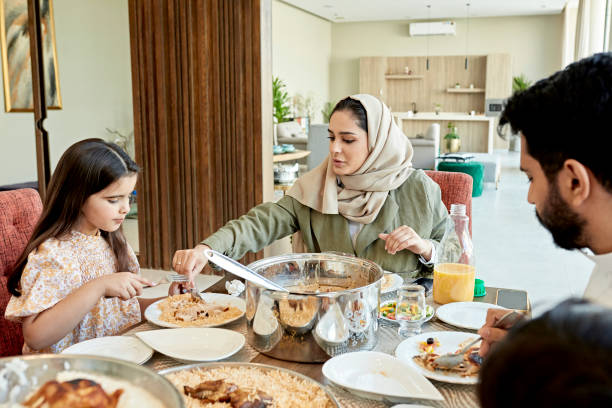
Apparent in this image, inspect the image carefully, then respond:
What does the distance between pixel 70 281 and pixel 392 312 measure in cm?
83

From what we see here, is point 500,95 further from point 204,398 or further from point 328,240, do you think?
point 204,398

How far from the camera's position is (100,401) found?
0.59m

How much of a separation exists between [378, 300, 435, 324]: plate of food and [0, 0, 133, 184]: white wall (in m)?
3.05

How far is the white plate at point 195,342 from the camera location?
A: 1129mm

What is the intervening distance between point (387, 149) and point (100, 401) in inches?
63.0

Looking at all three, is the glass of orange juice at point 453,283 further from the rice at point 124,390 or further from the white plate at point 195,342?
the rice at point 124,390

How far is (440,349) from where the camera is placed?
1.19m

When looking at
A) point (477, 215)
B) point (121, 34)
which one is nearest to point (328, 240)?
point (121, 34)

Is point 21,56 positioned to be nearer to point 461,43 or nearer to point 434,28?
point 434,28

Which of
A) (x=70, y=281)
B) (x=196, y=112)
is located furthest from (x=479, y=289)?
(x=196, y=112)

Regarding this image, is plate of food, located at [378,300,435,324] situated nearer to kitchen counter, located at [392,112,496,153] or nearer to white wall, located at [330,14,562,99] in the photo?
kitchen counter, located at [392,112,496,153]

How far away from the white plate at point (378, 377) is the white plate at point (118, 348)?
0.37 meters

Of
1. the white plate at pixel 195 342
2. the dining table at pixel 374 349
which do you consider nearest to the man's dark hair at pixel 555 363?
the dining table at pixel 374 349

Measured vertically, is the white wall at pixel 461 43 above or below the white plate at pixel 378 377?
above
